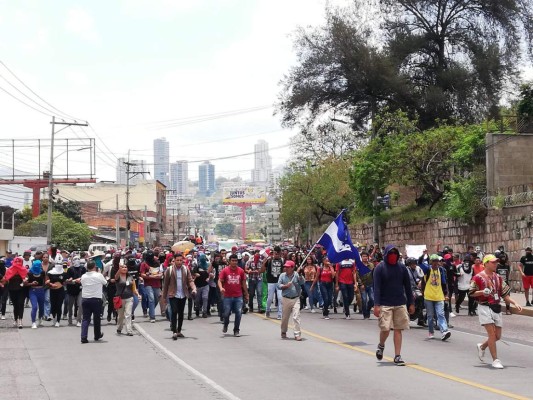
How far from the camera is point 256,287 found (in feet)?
83.9

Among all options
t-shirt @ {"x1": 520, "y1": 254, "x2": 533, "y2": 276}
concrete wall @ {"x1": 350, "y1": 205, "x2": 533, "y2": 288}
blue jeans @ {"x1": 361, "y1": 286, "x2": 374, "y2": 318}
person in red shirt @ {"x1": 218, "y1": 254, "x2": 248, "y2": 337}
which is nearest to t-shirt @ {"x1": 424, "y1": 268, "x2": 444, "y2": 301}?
person in red shirt @ {"x1": 218, "y1": 254, "x2": 248, "y2": 337}

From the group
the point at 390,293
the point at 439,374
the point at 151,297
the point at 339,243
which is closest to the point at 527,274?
the point at 339,243

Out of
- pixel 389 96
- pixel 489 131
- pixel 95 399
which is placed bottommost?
pixel 95 399

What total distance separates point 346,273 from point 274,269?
190 cm

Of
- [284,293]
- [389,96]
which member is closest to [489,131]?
[389,96]

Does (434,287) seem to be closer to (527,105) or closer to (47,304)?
(47,304)

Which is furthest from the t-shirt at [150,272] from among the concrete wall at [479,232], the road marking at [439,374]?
the concrete wall at [479,232]

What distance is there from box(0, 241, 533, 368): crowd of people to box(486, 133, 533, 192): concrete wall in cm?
1010

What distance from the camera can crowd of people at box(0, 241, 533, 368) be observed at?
13.5 metres

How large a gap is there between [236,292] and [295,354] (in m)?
3.86

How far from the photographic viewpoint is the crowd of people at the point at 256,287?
1347cm

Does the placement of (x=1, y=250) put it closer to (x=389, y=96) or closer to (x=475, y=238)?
(x=389, y=96)

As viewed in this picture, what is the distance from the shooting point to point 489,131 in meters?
39.0

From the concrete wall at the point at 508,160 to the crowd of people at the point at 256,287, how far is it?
1010 cm
